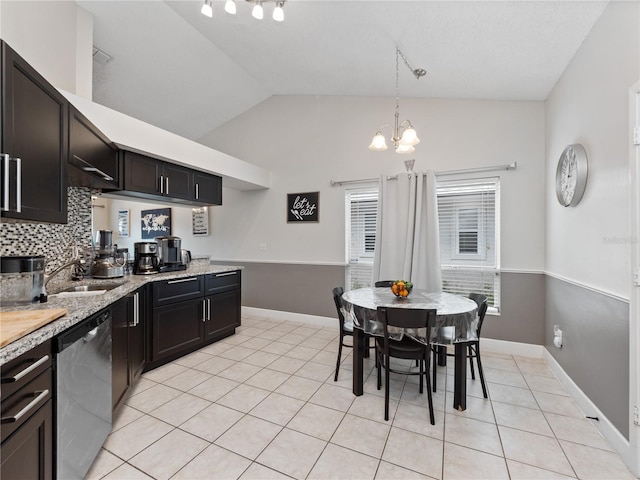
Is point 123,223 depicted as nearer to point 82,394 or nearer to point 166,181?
point 166,181

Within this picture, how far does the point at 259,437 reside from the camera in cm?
187

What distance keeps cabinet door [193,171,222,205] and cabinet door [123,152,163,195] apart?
0.53m

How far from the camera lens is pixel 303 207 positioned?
4.37 m

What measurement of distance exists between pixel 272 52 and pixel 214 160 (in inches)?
56.7

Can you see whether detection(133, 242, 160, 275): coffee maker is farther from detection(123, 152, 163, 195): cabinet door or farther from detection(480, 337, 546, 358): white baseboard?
detection(480, 337, 546, 358): white baseboard

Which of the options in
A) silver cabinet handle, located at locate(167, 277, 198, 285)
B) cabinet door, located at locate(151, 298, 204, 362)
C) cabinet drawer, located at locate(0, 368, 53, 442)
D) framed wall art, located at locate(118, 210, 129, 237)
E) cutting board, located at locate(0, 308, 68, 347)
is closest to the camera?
cabinet drawer, located at locate(0, 368, 53, 442)

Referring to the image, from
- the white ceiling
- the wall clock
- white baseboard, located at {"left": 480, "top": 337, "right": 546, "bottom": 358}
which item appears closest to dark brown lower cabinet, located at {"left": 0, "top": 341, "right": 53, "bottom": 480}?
the white ceiling

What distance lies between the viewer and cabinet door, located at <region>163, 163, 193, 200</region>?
3.25 m

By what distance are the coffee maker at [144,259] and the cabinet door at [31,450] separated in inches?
75.7

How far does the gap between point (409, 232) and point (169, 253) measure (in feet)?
9.39

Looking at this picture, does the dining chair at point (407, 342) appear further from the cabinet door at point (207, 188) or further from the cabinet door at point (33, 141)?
the cabinet door at point (207, 188)

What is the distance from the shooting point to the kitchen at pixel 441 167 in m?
1.90

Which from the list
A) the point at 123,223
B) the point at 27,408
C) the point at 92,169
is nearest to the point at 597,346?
the point at 27,408

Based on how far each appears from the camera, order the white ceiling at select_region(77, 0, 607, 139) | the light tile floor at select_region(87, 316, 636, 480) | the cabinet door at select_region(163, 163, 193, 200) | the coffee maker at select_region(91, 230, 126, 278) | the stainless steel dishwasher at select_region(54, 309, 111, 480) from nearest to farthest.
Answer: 1. the stainless steel dishwasher at select_region(54, 309, 111, 480)
2. the light tile floor at select_region(87, 316, 636, 480)
3. the white ceiling at select_region(77, 0, 607, 139)
4. the coffee maker at select_region(91, 230, 126, 278)
5. the cabinet door at select_region(163, 163, 193, 200)
